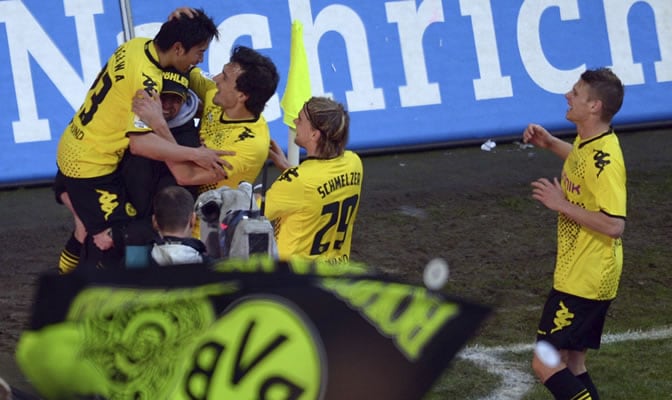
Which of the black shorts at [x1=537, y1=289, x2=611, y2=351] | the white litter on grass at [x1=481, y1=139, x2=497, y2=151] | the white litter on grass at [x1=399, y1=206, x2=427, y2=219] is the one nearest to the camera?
the black shorts at [x1=537, y1=289, x2=611, y2=351]

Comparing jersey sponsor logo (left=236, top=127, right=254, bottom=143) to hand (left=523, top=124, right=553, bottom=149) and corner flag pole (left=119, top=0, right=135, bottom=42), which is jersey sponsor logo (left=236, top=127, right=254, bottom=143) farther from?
corner flag pole (left=119, top=0, right=135, bottom=42)

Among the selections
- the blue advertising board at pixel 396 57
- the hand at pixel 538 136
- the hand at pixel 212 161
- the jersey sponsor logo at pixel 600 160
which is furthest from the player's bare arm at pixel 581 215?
the blue advertising board at pixel 396 57

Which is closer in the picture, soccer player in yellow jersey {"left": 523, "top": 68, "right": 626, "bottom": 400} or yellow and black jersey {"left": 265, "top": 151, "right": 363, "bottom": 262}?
yellow and black jersey {"left": 265, "top": 151, "right": 363, "bottom": 262}

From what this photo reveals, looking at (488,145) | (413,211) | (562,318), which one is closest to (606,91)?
(562,318)

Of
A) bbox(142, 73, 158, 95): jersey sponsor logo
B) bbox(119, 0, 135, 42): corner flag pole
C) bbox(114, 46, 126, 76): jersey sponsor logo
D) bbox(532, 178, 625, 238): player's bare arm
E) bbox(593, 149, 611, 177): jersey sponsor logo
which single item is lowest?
bbox(532, 178, 625, 238): player's bare arm

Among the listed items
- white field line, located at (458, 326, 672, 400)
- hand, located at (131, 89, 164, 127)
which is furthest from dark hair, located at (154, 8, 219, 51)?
white field line, located at (458, 326, 672, 400)

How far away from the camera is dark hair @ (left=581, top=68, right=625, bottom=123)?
598 centimetres

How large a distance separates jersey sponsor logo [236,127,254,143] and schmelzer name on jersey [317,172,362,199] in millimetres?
610

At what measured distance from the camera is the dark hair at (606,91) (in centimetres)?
598

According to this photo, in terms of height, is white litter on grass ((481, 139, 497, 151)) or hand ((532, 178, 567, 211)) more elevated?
white litter on grass ((481, 139, 497, 151))

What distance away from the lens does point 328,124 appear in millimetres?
5844

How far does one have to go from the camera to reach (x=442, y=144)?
39.1ft

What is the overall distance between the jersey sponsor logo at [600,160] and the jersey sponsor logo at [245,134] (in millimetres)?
1658

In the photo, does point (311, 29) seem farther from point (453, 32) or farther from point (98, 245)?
point (98, 245)
